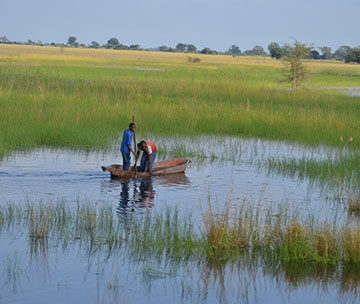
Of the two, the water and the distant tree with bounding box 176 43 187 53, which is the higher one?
the distant tree with bounding box 176 43 187 53

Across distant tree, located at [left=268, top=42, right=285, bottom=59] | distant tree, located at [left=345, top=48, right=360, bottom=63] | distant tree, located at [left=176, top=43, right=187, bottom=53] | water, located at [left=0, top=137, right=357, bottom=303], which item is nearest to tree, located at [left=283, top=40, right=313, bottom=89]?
distant tree, located at [left=268, top=42, right=285, bottom=59]

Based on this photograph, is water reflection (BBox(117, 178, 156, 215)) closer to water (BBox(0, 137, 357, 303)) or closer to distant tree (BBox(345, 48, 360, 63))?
water (BBox(0, 137, 357, 303))

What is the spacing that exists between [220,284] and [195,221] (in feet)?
9.45

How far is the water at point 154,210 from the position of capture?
7.93 metres

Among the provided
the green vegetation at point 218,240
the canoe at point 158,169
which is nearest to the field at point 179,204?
the green vegetation at point 218,240

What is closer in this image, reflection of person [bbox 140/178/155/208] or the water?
the water

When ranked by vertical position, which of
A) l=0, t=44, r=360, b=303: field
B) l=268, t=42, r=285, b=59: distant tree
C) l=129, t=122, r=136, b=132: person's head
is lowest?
l=0, t=44, r=360, b=303: field

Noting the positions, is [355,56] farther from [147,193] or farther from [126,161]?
[147,193]

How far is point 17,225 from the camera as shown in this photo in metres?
10.2

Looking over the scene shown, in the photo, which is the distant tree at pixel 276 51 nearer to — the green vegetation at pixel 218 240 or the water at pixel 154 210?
the water at pixel 154 210

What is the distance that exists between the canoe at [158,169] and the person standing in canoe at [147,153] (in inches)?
6.4

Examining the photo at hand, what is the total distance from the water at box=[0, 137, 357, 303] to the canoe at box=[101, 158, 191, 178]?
19 cm

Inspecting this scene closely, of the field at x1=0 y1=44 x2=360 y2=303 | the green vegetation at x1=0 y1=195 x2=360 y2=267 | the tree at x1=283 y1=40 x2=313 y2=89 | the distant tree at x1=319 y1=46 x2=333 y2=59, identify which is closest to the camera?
the field at x1=0 y1=44 x2=360 y2=303

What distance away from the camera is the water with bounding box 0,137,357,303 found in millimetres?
7932
